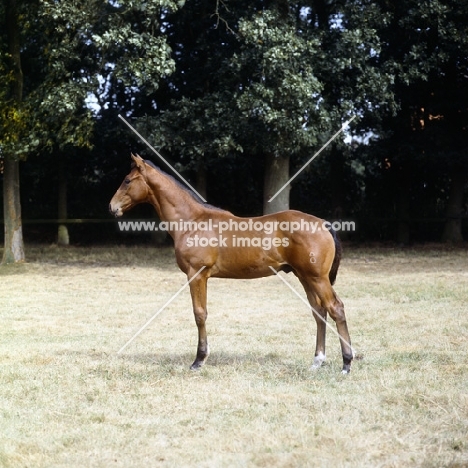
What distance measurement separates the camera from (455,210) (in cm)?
2308

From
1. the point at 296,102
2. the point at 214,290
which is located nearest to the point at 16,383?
the point at 214,290

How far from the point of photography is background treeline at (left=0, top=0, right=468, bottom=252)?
16359 millimetres

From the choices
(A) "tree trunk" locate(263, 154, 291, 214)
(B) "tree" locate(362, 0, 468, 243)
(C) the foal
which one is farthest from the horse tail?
(B) "tree" locate(362, 0, 468, 243)

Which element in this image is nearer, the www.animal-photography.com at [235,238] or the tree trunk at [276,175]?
the www.animal-photography.com at [235,238]

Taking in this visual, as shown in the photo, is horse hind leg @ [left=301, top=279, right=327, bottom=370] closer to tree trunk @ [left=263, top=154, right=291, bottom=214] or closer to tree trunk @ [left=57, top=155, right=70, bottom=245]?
tree trunk @ [left=263, top=154, right=291, bottom=214]

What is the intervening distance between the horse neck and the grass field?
1.62 meters

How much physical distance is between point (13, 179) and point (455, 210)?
45.0ft

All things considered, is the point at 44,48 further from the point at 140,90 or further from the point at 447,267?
the point at 447,267

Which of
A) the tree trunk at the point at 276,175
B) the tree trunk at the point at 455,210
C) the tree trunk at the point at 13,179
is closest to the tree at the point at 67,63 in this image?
the tree trunk at the point at 13,179

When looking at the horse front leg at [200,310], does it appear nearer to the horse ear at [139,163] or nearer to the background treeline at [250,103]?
the horse ear at [139,163]

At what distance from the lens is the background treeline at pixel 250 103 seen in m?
16.4

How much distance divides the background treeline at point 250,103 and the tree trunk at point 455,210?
0.13ft

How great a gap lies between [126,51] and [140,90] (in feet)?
17.8

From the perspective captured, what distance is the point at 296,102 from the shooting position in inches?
635
